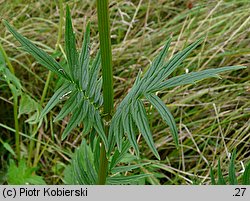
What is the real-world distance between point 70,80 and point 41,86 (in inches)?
46.6

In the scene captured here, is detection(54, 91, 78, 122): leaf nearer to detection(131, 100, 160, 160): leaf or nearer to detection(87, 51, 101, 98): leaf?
detection(87, 51, 101, 98): leaf

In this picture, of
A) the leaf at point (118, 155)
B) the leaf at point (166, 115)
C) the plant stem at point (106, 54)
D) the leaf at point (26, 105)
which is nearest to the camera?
the plant stem at point (106, 54)

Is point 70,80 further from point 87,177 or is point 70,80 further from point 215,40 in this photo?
point 215,40

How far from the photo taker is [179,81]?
1.10 metres

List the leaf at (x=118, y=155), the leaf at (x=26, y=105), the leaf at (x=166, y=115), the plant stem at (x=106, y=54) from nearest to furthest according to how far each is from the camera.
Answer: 1. the plant stem at (x=106, y=54)
2. the leaf at (x=166, y=115)
3. the leaf at (x=118, y=155)
4. the leaf at (x=26, y=105)

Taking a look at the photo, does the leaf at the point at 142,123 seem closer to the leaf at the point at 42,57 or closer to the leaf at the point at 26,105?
the leaf at the point at 42,57

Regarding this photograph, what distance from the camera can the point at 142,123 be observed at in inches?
42.7

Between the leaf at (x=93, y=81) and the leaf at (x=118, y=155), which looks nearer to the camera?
the leaf at (x=93, y=81)

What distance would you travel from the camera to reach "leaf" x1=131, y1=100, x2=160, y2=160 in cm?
107

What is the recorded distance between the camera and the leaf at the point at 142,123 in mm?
1073

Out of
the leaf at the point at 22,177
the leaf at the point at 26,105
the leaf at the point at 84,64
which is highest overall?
the leaf at the point at 84,64

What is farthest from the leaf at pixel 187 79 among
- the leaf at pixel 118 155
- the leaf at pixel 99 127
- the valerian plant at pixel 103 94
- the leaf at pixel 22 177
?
the leaf at pixel 22 177

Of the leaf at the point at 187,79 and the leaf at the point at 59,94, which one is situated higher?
the leaf at the point at 187,79
